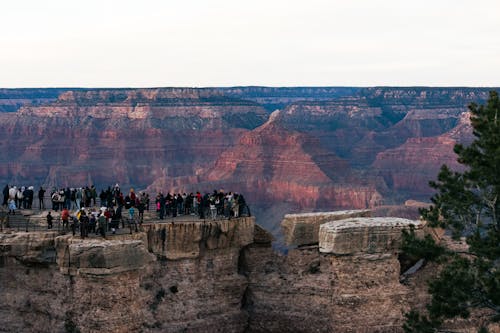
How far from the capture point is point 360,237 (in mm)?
43375

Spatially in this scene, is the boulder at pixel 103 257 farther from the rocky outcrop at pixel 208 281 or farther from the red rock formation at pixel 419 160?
the red rock formation at pixel 419 160

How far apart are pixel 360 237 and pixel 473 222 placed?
6940 millimetres

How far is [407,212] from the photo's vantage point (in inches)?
4877

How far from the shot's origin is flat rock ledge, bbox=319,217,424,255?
142 ft

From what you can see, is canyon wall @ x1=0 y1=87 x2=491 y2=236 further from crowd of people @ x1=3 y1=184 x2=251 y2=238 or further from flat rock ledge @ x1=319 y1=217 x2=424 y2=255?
flat rock ledge @ x1=319 y1=217 x2=424 y2=255

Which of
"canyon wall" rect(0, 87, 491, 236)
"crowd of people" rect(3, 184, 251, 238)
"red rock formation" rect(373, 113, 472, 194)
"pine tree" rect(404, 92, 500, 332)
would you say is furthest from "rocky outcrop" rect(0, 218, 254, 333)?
"red rock formation" rect(373, 113, 472, 194)

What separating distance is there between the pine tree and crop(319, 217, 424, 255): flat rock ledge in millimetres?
5846

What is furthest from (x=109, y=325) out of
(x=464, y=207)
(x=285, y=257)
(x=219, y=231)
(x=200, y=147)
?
(x=200, y=147)

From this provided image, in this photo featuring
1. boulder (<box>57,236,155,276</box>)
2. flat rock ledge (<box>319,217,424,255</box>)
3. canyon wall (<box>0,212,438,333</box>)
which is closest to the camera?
boulder (<box>57,236,155,276</box>)

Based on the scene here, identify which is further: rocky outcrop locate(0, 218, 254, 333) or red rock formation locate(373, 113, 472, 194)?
red rock formation locate(373, 113, 472, 194)

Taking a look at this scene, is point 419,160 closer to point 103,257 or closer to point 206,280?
point 206,280

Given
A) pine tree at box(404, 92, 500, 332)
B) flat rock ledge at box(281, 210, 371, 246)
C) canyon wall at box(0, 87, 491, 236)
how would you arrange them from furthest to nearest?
1. canyon wall at box(0, 87, 491, 236)
2. flat rock ledge at box(281, 210, 371, 246)
3. pine tree at box(404, 92, 500, 332)

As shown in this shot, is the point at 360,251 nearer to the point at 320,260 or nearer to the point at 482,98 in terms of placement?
the point at 320,260

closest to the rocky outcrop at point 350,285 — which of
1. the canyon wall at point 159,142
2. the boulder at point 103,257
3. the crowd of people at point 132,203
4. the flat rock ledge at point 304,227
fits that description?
the flat rock ledge at point 304,227
